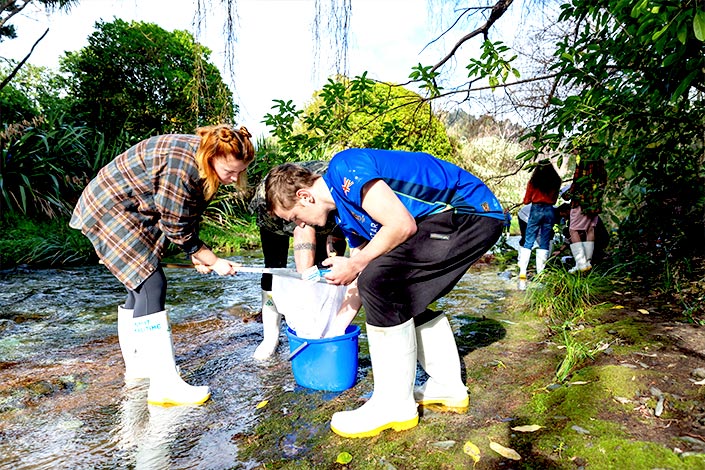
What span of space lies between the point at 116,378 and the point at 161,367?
57cm

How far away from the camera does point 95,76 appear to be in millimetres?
8992

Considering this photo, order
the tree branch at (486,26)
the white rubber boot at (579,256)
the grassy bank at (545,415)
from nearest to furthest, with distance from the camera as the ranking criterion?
the grassy bank at (545,415) < the tree branch at (486,26) < the white rubber boot at (579,256)

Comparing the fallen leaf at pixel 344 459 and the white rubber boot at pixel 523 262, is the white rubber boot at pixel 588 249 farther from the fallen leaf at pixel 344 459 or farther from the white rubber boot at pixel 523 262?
the fallen leaf at pixel 344 459

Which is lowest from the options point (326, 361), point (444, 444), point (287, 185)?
point (444, 444)

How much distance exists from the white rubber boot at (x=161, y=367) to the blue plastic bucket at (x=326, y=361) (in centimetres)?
49

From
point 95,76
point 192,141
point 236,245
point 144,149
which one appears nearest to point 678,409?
point 192,141

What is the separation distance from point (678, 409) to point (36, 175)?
27.7 feet

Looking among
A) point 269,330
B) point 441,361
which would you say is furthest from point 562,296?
point 269,330

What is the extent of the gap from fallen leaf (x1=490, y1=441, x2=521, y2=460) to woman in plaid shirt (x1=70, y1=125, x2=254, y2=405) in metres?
1.43

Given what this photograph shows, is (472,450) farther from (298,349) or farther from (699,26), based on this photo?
(699,26)

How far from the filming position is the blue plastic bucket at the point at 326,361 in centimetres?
262

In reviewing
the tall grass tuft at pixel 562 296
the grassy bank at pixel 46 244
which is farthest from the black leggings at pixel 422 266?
the grassy bank at pixel 46 244

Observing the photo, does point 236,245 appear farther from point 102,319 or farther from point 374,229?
point 374,229

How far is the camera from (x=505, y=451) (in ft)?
6.34
